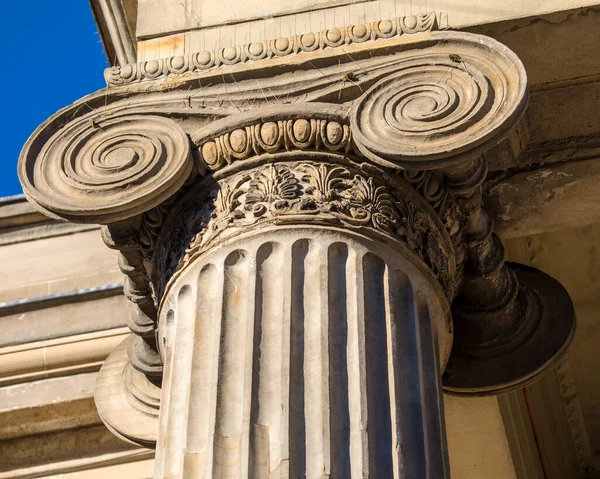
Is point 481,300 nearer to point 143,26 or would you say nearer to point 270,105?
point 270,105

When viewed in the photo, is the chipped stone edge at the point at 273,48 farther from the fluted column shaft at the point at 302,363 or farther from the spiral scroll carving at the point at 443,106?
the fluted column shaft at the point at 302,363

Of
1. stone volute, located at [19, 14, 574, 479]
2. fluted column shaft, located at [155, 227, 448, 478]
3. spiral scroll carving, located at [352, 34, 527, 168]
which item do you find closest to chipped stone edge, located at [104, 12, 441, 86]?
stone volute, located at [19, 14, 574, 479]

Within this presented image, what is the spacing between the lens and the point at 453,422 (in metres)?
12.7

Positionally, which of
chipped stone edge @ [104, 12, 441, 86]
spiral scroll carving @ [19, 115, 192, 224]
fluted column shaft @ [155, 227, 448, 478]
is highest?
chipped stone edge @ [104, 12, 441, 86]

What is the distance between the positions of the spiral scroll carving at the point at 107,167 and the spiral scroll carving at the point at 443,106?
4.05 ft

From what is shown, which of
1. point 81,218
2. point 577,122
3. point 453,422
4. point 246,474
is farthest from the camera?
point 453,422

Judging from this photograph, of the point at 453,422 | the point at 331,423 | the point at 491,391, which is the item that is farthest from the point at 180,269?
the point at 453,422

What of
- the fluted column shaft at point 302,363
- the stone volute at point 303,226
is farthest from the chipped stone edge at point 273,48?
the fluted column shaft at point 302,363

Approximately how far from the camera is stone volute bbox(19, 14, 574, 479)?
8445 millimetres

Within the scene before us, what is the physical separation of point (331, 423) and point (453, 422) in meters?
4.55

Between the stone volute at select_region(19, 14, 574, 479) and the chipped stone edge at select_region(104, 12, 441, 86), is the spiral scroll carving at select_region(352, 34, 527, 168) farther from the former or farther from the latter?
the chipped stone edge at select_region(104, 12, 441, 86)

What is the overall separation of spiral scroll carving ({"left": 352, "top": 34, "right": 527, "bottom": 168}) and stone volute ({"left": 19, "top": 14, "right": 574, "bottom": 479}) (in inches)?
0.5

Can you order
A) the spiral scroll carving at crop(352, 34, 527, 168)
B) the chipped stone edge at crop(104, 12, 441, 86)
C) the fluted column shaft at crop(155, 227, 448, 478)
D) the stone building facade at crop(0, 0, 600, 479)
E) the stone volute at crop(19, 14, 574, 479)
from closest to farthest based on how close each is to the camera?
1. the fluted column shaft at crop(155, 227, 448, 478)
2. the stone volute at crop(19, 14, 574, 479)
3. the stone building facade at crop(0, 0, 600, 479)
4. the spiral scroll carving at crop(352, 34, 527, 168)
5. the chipped stone edge at crop(104, 12, 441, 86)

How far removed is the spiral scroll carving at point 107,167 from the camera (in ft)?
31.1
